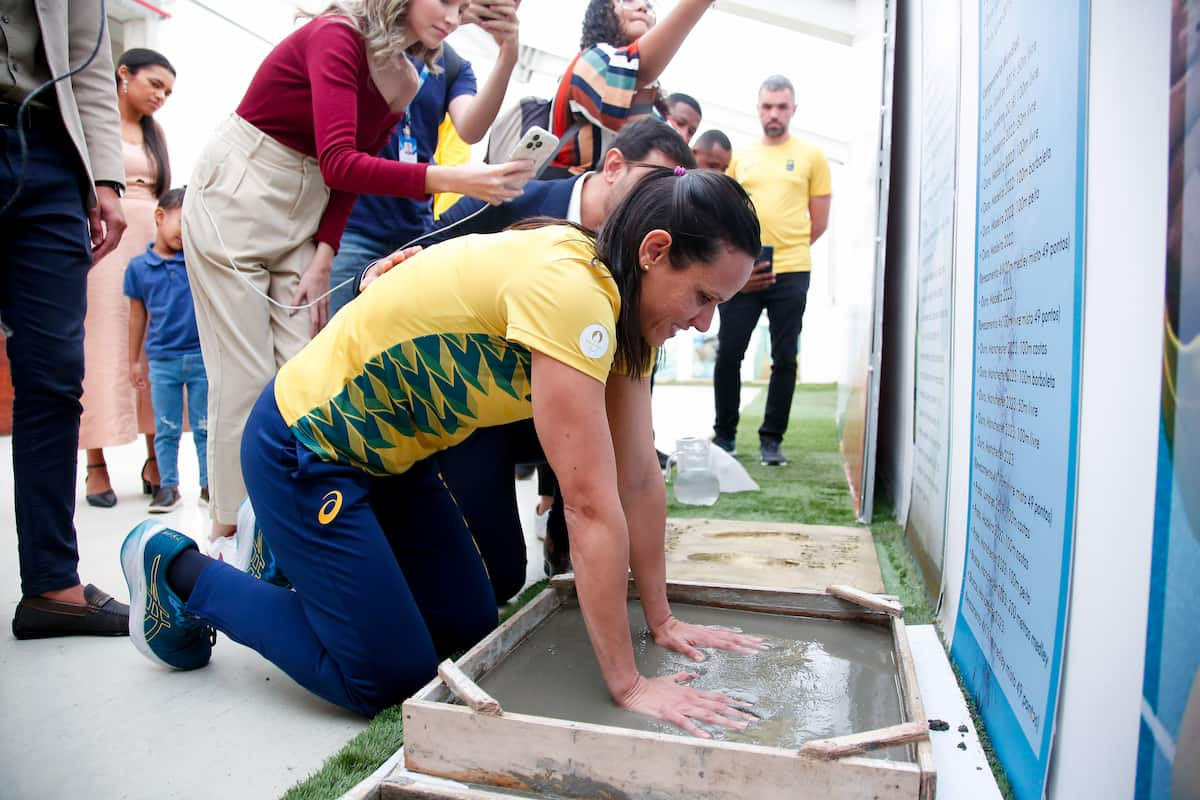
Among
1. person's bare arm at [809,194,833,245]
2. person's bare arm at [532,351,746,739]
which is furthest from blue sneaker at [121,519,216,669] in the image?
person's bare arm at [809,194,833,245]

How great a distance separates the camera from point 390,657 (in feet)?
4.00

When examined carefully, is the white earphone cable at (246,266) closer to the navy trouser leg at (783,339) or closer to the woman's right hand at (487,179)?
the woman's right hand at (487,179)

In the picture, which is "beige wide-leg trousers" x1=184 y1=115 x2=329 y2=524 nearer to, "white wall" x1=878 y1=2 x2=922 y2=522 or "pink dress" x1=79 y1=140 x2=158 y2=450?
"pink dress" x1=79 y1=140 x2=158 y2=450

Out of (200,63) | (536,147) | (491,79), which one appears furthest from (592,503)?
(200,63)

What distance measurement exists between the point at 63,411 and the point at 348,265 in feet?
2.53

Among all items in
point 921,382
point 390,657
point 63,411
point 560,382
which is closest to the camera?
point 560,382

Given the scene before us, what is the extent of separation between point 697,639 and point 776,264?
2432 millimetres

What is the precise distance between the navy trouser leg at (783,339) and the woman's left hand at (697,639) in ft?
6.96

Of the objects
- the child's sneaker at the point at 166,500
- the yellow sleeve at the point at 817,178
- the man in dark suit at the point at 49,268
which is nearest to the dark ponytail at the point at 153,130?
the child's sneaker at the point at 166,500

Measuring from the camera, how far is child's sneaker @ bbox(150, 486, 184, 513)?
266cm

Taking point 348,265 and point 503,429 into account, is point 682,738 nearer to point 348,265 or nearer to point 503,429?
point 503,429

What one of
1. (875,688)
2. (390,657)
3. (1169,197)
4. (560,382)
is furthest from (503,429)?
(1169,197)

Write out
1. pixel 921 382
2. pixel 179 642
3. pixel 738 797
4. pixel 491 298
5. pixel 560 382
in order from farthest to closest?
pixel 921 382, pixel 179 642, pixel 491 298, pixel 560 382, pixel 738 797

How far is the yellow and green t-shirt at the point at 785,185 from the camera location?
3.48 m
